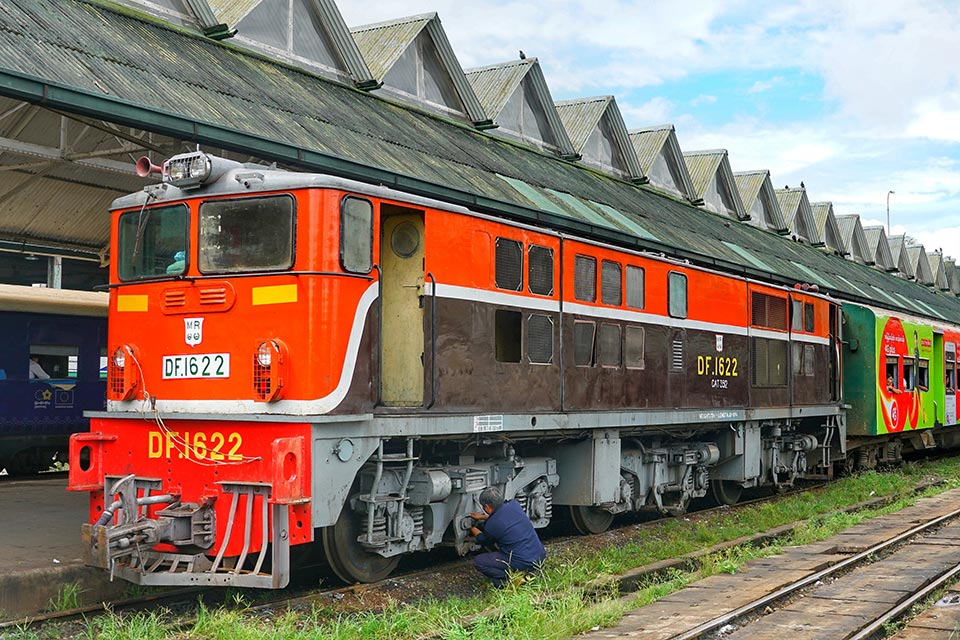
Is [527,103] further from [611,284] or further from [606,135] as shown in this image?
[611,284]

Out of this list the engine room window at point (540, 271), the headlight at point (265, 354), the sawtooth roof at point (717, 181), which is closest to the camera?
the headlight at point (265, 354)

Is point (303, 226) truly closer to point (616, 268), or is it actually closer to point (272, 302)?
point (272, 302)

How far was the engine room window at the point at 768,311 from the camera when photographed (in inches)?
609

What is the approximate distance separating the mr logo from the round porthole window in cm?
189

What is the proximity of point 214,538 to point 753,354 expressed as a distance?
384 inches

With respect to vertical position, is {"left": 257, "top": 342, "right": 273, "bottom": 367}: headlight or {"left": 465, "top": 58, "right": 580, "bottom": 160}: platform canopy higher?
{"left": 465, "top": 58, "right": 580, "bottom": 160}: platform canopy

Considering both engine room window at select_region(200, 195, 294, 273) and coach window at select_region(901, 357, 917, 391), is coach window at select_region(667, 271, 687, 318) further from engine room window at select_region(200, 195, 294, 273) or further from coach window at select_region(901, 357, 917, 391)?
coach window at select_region(901, 357, 917, 391)

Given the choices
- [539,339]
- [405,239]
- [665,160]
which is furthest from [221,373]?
[665,160]

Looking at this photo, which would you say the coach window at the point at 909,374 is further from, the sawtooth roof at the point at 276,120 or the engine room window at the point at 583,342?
the engine room window at the point at 583,342

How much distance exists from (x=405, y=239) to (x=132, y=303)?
251 centimetres

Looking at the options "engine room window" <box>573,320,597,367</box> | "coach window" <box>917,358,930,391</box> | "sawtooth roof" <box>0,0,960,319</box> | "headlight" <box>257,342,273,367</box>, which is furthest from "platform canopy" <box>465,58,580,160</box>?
"headlight" <box>257,342,273,367</box>

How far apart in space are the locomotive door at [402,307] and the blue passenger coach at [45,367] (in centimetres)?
918

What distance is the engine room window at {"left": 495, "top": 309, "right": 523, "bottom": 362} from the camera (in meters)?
10.1

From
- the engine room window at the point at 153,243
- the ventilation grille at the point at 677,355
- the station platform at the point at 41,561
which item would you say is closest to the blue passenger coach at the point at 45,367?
the station platform at the point at 41,561
